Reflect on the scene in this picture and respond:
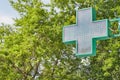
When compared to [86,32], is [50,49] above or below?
below

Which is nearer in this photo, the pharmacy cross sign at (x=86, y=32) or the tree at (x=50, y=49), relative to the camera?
the pharmacy cross sign at (x=86, y=32)

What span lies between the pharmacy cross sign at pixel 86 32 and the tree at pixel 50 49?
16.0 meters

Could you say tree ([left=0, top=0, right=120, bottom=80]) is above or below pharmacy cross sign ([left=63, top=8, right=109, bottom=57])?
below

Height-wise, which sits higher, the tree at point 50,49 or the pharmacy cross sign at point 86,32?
the pharmacy cross sign at point 86,32

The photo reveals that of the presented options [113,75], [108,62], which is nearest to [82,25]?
[108,62]

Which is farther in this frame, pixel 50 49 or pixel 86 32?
pixel 50 49

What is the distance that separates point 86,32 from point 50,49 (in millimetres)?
16968

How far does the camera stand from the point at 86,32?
7.90m

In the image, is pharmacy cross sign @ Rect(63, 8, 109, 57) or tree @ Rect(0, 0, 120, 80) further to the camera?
tree @ Rect(0, 0, 120, 80)

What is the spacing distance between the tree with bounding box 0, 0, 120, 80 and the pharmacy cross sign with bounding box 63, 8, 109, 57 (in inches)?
632

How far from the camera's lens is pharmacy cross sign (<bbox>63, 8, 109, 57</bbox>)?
304 inches

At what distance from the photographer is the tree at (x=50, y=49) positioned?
81.0 feet

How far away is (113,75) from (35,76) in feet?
17.1

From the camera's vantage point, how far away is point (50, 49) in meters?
24.8
